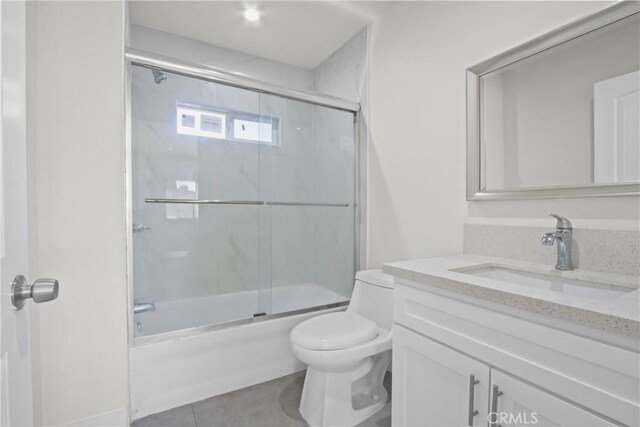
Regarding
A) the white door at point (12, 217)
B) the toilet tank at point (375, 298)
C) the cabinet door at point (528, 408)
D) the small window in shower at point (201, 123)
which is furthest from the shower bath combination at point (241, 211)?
the cabinet door at point (528, 408)

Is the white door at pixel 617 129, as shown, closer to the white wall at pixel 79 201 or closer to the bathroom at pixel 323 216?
the bathroom at pixel 323 216

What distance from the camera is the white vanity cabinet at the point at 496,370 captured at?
644 mm

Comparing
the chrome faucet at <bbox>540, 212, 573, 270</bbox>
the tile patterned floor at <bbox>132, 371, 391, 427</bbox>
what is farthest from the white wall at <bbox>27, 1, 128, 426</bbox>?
the chrome faucet at <bbox>540, 212, 573, 270</bbox>

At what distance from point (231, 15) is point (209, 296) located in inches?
78.2

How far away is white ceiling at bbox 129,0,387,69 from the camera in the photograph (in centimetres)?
206

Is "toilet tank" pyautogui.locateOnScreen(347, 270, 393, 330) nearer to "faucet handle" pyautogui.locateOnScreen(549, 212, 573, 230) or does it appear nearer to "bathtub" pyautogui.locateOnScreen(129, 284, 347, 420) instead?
"bathtub" pyautogui.locateOnScreen(129, 284, 347, 420)

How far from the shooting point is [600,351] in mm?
646

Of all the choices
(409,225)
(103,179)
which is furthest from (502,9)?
(103,179)

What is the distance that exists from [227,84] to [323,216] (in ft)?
3.65

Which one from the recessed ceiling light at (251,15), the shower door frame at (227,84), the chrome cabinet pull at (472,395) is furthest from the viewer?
the recessed ceiling light at (251,15)

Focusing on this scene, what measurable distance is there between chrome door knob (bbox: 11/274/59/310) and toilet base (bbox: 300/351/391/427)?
1197 millimetres

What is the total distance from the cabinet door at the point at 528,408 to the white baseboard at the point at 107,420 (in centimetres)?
149

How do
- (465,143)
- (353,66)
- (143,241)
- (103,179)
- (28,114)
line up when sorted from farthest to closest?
(353,66)
(143,241)
(465,143)
(103,179)
(28,114)

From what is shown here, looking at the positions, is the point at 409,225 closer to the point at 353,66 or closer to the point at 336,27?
the point at 353,66
